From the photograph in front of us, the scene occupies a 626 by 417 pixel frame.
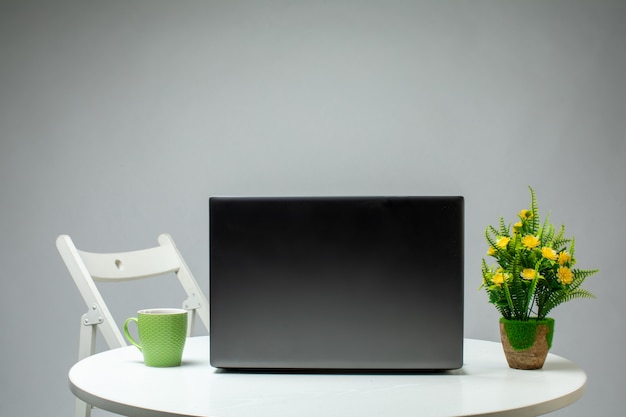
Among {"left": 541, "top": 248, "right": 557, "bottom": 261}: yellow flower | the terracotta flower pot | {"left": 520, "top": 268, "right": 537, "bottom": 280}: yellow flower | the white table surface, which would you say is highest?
{"left": 541, "top": 248, "right": 557, "bottom": 261}: yellow flower

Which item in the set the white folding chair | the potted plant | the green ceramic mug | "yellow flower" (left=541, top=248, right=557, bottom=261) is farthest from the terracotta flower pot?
the white folding chair

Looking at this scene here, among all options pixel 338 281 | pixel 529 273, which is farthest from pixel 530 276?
pixel 338 281

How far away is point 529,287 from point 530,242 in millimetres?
68

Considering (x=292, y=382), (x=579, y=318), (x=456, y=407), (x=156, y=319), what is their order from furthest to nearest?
(x=579, y=318) → (x=156, y=319) → (x=292, y=382) → (x=456, y=407)

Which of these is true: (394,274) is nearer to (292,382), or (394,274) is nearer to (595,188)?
(292,382)

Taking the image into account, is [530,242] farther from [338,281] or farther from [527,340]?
[338,281]

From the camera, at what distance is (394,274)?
0.99 metres

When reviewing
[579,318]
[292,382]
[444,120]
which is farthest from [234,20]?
[292,382]

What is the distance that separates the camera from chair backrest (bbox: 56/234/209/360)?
1.39m

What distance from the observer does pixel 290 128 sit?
2.52m

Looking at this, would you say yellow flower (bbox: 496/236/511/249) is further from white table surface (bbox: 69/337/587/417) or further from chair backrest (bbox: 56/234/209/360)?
chair backrest (bbox: 56/234/209/360)

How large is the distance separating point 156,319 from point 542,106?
1855mm

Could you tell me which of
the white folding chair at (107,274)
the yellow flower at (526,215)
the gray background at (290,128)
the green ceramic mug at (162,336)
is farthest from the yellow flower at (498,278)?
the gray background at (290,128)

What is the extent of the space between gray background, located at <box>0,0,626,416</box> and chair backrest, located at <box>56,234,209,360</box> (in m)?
0.77
